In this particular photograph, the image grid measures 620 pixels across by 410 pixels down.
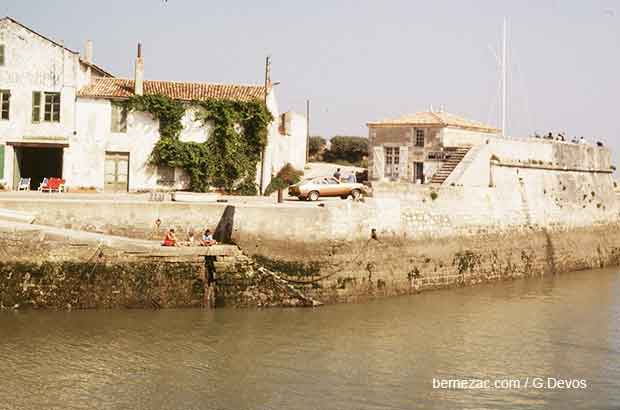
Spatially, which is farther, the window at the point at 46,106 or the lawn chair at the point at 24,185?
the window at the point at 46,106

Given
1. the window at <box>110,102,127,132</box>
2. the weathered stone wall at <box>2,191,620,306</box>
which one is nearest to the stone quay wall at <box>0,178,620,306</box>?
the weathered stone wall at <box>2,191,620,306</box>

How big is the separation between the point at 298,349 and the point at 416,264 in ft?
26.1

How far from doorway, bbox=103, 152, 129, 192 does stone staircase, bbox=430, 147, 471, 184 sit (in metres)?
12.3

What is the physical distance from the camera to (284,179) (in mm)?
36062

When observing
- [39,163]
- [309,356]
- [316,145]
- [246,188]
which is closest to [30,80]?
[39,163]

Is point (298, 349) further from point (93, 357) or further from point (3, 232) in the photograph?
point (3, 232)

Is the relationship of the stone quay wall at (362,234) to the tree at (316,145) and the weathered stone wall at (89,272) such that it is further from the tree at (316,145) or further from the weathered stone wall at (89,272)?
the tree at (316,145)

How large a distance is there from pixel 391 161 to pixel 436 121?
2715mm

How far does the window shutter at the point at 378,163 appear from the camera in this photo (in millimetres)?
33281

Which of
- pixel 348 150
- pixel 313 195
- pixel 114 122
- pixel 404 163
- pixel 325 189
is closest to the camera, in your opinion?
pixel 313 195

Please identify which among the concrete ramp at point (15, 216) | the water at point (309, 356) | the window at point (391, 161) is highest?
the window at point (391, 161)

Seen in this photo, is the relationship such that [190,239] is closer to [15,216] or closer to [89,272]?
[89,272]

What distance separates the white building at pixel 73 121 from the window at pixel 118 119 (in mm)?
40

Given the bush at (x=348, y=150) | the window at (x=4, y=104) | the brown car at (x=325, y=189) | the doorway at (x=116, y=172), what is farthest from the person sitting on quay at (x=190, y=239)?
the bush at (x=348, y=150)
